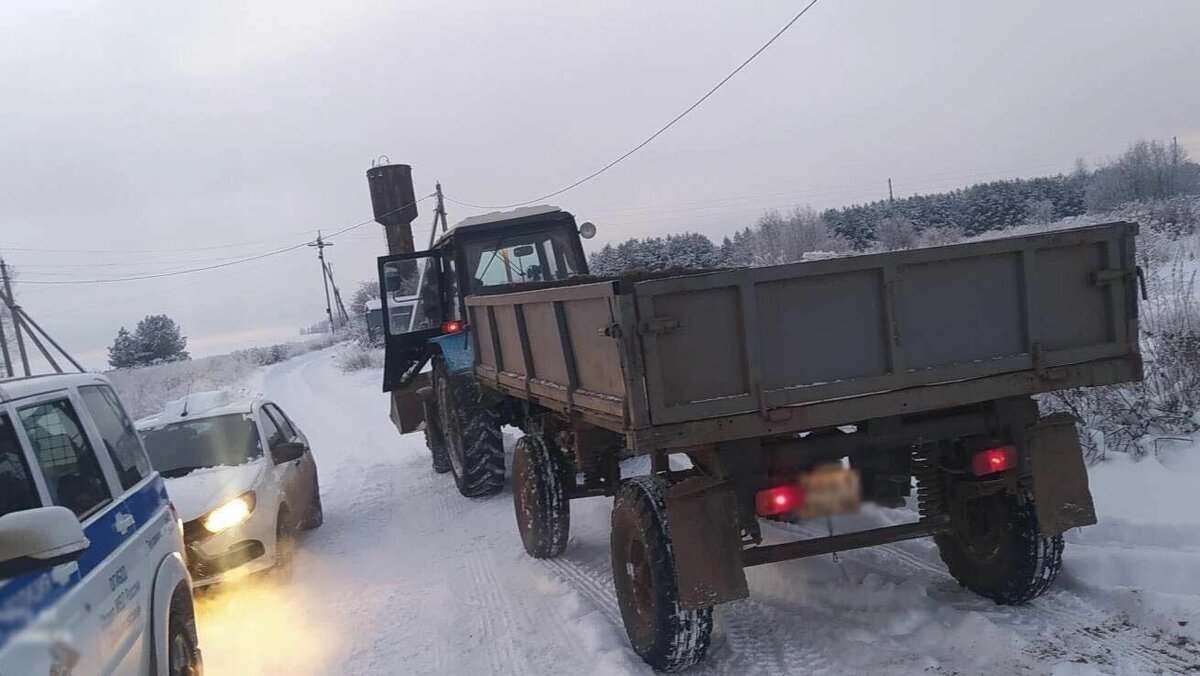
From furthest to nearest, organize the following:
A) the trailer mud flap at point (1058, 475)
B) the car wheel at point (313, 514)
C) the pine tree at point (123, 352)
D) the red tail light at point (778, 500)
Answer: the pine tree at point (123, 352) → the car wheel at point (313, 514) → the trailer mud flap at point (1058, 475) → the red tail light at point (778, 500)

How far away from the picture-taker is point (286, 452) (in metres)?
7.38

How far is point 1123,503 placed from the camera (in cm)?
573

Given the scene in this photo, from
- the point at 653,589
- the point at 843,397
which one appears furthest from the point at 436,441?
the point at 843,397

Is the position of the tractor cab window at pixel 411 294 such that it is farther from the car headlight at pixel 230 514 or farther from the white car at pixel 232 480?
the car headlight at pixel 230 514

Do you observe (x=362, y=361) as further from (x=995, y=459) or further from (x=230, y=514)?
(x=995, y=459)

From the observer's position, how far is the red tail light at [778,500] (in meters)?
4.23

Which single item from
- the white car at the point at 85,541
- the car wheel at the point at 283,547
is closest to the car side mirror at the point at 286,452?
the car wheel at the point at 283,547

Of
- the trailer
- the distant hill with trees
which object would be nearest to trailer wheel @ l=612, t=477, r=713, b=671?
the trailer

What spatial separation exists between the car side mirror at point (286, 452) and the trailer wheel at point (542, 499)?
1986 millimetres

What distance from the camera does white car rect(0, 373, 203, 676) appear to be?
8.09 ft

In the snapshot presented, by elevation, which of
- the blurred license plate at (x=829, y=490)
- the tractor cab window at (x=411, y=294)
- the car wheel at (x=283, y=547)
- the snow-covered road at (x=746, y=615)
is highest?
the tractor cab window at (x=411, y=294)

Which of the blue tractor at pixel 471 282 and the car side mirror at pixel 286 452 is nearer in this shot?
the car side mirror at pixel 286 452

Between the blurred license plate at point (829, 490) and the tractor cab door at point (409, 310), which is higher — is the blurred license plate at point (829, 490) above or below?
below

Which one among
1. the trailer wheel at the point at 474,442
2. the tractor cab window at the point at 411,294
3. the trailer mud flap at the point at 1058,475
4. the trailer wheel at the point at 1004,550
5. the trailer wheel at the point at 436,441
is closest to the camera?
the trailer mud flap at the point at 1058,475
